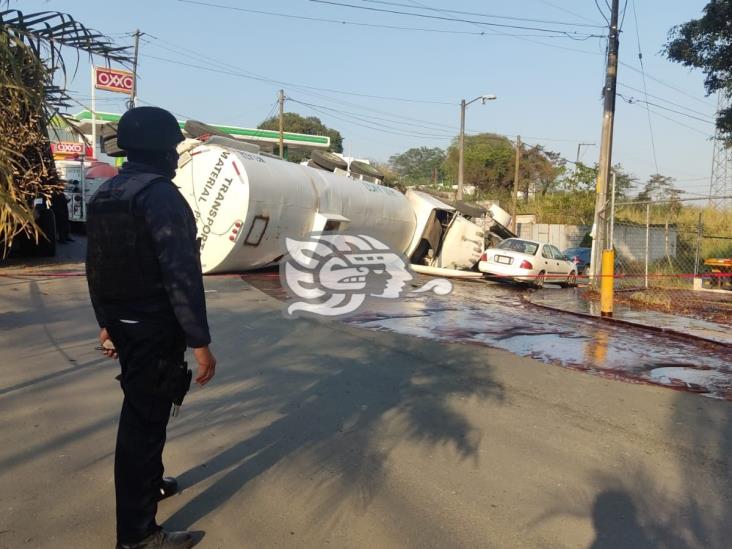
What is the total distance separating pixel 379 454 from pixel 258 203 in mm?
9678

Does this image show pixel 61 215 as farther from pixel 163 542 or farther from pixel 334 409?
pixel 163 542

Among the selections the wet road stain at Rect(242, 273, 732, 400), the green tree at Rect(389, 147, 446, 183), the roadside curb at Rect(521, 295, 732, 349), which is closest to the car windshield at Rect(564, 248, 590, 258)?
the roadside curb at Rect(521, 295, 732, 349)

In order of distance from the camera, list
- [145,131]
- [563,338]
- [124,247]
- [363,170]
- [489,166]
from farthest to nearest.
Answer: [489,166], [363,170], [563,338], [145,131], [124,247]

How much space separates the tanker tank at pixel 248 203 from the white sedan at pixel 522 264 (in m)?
4.70

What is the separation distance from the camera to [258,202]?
13.0 m

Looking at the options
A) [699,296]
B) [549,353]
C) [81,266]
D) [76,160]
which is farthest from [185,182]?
[699,296]

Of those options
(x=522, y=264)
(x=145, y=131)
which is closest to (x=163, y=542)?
(x=145, y=131)

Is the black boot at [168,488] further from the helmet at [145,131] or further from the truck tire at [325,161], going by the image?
the truck tire at [325,161]

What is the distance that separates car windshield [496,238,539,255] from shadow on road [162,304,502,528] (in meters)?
11.4

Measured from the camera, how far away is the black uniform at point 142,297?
2.59 m

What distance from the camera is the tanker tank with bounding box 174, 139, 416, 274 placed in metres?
12.9

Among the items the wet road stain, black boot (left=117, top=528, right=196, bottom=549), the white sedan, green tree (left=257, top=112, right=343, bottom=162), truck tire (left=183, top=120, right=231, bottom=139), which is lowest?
black boot (left=117, top=528, right=196, bottom=549)

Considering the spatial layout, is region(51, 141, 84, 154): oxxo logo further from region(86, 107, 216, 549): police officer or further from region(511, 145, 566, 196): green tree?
region(511, 145, 566, 196): green tree

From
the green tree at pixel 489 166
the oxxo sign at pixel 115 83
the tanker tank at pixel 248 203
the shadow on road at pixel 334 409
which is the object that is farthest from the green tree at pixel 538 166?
the shadow on road at pixel 334 409
